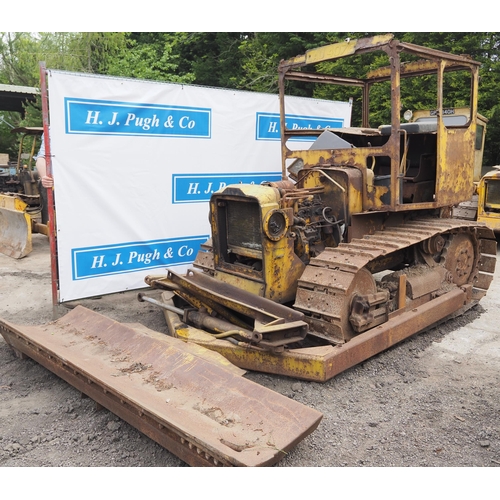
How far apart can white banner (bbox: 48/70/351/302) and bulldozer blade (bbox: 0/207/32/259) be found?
13.0 feet

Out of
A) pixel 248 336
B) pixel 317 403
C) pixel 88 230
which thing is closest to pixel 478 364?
pixel 317 403

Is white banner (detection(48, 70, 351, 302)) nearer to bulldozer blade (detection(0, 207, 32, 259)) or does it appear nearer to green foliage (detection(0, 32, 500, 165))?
bulldozer blade (detection(0, 207, 32, 259))

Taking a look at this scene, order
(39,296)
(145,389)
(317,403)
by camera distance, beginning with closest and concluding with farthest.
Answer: (145,389) → (317,403) → (39,296)

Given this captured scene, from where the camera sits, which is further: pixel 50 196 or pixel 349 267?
pixel 50 196

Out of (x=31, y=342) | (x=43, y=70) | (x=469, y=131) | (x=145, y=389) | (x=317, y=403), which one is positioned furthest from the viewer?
(x=469, y=131)

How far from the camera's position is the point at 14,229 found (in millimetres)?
9703

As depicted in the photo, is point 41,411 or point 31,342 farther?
point 31,342

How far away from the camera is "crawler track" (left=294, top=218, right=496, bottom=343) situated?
13.3 feet

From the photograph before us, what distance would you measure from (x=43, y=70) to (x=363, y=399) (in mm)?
4160

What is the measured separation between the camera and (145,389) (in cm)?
337

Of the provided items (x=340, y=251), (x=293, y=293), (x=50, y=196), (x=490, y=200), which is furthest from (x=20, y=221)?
(x=490, y=200)

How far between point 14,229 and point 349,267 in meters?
7.62

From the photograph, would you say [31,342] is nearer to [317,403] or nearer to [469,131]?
[317,403]

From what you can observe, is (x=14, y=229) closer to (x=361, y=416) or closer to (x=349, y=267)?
(x=349, y=267)
